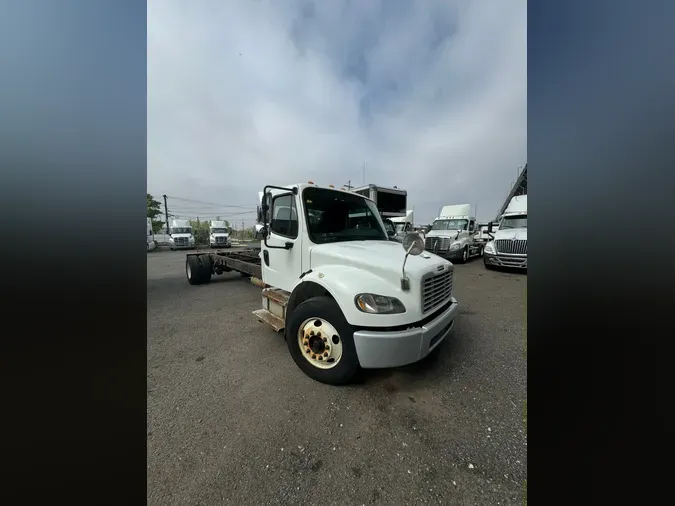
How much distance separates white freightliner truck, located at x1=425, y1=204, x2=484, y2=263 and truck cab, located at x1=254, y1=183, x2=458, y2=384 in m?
8.45

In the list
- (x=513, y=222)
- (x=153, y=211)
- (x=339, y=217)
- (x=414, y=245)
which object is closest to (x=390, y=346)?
(x=414, y=245)

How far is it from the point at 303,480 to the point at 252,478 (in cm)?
32

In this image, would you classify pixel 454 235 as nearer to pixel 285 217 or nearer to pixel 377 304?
pixel 285 217

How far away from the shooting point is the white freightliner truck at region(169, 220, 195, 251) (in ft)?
63.4

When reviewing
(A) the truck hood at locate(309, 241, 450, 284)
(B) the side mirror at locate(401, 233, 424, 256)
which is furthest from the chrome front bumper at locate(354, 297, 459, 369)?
(B) the side mirror at locate(401, 233, 424, 256)

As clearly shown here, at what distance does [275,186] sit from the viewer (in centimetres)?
303

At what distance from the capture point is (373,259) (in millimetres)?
2393

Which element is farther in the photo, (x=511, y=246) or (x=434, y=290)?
(x=511, y=246)

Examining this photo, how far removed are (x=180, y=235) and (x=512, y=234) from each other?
2307 cm

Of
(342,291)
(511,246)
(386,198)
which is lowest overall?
(342,291)
